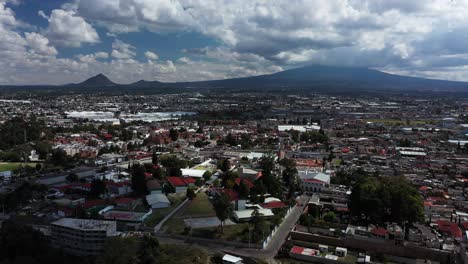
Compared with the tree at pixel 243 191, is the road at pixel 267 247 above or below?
below

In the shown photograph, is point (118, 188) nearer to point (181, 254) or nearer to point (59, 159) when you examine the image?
point (181, 254)

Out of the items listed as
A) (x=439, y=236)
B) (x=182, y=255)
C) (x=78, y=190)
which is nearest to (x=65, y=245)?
(x=182, y=255)

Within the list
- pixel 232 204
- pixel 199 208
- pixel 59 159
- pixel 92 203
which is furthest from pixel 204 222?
pixel 59 159

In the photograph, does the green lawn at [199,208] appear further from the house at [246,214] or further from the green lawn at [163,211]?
the house at [246,214]

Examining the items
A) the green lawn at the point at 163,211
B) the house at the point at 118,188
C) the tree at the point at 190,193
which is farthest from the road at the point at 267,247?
the house at the point at 118,188

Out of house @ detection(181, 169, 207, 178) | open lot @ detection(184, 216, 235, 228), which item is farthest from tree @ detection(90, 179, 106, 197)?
open lot @ detection(184, 216, 235, 228)

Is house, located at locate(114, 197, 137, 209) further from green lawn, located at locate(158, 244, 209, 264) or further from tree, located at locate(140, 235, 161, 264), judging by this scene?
tree, located at locate(140, 235, 161, 264)

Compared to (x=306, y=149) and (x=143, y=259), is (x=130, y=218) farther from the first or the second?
(x=306, y=149)
